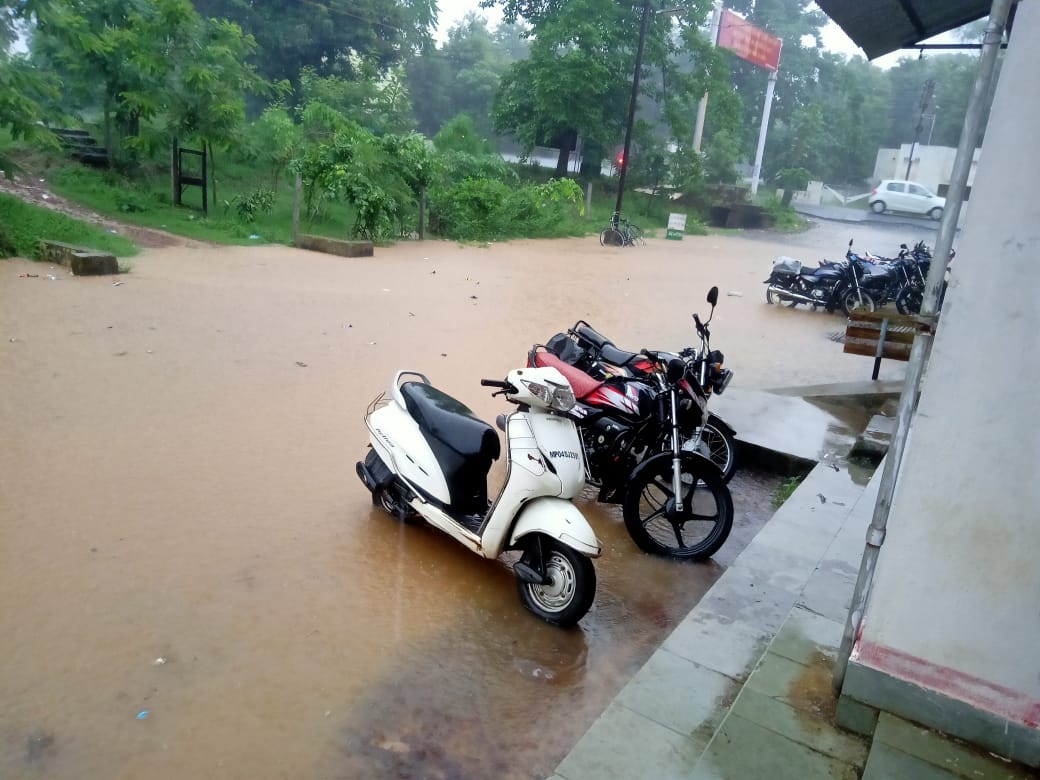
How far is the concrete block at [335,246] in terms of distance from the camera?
13.9 meters

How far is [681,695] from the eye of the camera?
275 centimetres

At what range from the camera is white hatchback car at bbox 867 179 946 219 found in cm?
3303

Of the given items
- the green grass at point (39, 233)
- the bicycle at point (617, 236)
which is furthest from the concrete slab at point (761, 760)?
the bicycle at point (617, 236)

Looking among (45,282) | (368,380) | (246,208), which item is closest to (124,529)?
(368,380)

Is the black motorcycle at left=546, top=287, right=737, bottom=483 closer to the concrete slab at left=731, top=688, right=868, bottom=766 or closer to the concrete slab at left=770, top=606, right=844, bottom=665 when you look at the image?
the concrete slab at left=770, top=606, right=844, bottom=665

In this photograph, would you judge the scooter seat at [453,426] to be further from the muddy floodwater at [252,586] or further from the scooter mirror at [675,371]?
the scooter mirror at [675,371]

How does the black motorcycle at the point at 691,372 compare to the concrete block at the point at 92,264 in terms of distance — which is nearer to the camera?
the black motorcycle at the point at 691,372

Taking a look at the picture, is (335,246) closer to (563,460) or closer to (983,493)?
(563,460)

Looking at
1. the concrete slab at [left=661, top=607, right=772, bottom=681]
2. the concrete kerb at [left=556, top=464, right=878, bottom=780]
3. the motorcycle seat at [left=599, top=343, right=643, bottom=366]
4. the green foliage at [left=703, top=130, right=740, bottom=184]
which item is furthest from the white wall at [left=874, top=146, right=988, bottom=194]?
the concrete slab at [left=661, top=607, right=772, bottom=681]

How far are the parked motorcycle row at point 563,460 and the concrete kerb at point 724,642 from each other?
43 cm

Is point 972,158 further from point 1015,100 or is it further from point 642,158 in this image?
point 642,158

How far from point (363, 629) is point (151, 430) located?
8.83ft

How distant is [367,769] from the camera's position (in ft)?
8.63

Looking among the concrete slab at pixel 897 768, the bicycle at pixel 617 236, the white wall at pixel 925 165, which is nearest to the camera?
the concrete slab at pixel 897 768
